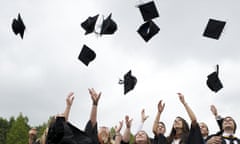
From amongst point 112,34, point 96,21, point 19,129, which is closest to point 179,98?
point 112,34

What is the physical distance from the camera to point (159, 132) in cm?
637

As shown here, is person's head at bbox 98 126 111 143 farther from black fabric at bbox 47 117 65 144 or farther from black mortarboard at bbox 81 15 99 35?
black mortarboard at bbox 81 15 99 35

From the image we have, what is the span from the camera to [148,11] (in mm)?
8000

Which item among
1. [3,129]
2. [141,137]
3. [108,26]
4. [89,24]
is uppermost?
[3,129]

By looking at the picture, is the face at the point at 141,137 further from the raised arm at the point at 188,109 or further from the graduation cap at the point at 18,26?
the graduation cap at the point at 18,26

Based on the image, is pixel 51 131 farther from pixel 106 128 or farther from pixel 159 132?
pixel 159 132

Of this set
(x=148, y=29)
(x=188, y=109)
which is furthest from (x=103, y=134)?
(x=148, y=29)

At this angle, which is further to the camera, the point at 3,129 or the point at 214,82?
the point at 3,129

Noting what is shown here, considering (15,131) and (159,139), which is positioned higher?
(15,131)

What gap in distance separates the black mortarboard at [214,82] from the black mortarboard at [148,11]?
1.33 metres

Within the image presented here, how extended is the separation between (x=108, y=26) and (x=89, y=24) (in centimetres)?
43

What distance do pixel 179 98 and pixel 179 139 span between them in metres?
0.50

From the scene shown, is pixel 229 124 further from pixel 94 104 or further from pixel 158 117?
pixel 94 104

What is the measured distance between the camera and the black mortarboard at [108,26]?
306 inches
